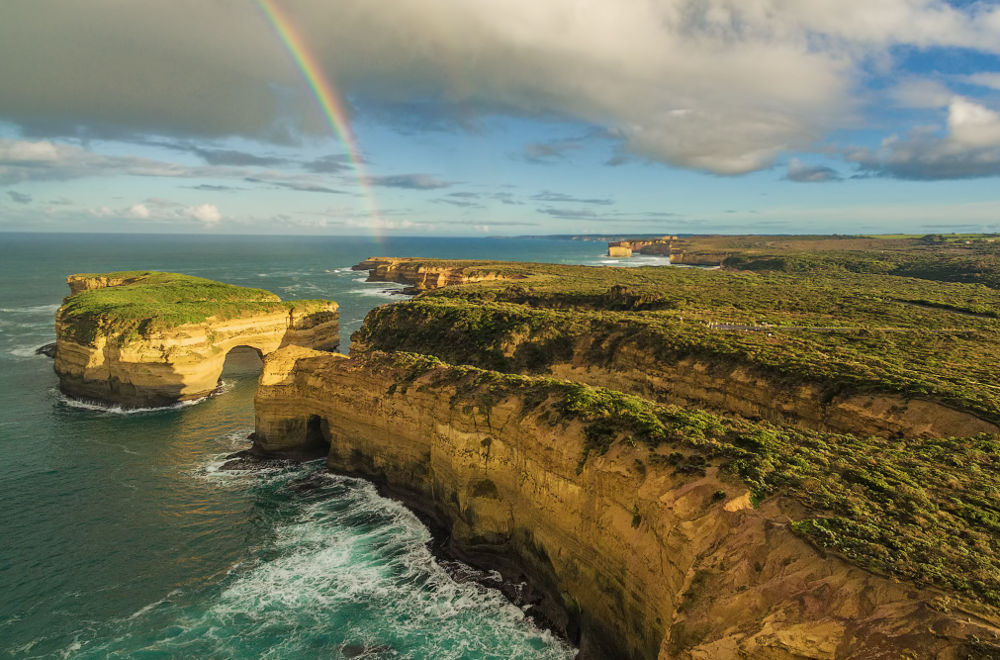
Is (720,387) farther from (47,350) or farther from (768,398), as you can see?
(47,350)

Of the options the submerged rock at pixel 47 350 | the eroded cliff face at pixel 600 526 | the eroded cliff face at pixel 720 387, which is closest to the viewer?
the eroded cliff face at pixel 600 526

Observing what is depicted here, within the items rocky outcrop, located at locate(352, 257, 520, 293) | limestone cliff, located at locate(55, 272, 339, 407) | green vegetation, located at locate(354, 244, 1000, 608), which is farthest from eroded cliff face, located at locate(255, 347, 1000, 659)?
rocky outcrop, located at locate(352, 257, 520, 293)

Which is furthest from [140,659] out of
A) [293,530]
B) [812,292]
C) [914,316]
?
[812,292]

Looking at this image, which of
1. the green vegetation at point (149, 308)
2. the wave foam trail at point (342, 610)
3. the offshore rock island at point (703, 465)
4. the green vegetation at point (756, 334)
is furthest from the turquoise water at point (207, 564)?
the green vegetation at point (756, 334)

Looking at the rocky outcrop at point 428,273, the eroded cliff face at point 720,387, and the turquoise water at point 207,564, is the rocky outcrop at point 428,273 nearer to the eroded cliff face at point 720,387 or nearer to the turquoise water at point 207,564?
the eroded cliff face at point 720,387

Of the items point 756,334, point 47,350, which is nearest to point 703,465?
point 756,334

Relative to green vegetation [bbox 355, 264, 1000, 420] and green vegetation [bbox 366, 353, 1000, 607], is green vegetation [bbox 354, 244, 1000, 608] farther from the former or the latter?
green vegetation [bbox 355, 264, 1000, 420]
